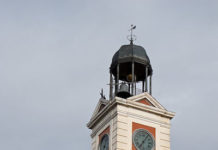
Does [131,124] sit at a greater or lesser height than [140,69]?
lesser

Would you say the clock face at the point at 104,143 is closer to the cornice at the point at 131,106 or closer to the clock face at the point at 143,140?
the cornice at the point at 131,106

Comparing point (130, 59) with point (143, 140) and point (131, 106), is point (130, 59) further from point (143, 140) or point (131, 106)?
point (143, 140)

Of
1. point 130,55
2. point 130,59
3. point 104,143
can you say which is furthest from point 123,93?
point 104,143

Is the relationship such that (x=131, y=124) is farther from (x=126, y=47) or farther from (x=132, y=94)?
(x=126, y=47)

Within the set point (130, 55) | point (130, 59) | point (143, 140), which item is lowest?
point (143, 140)

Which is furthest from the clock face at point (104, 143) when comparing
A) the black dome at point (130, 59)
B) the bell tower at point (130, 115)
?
the black dome at point (130, 59)

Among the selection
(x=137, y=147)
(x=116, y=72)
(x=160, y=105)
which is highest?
(x=116, y=72)

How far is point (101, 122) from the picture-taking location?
150 feet

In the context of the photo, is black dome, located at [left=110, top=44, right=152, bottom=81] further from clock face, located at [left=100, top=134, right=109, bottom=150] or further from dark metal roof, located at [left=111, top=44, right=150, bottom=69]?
clock face, located at [left=100, top=134, right=109, bottom=150]

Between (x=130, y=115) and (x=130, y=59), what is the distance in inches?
179

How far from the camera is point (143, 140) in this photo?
144 ft

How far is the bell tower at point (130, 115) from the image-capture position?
43625 mm

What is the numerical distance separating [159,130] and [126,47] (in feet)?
21.8

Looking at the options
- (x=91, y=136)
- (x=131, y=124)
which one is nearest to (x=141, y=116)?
(x=131, y=124)
